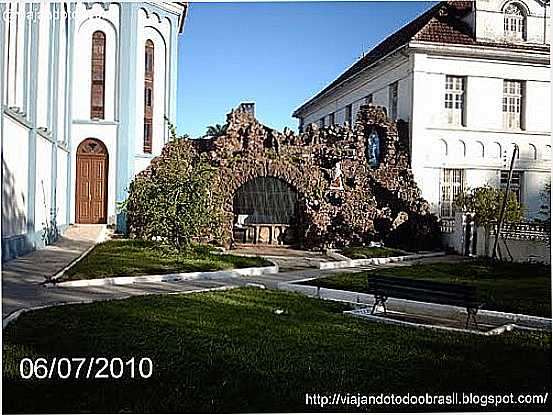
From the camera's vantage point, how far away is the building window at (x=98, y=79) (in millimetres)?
7273

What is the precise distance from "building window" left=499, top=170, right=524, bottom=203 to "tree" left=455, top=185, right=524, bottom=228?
0.15 ft

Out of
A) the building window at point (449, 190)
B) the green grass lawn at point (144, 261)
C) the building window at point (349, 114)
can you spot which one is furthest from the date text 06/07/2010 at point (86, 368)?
the building window at point (349, 114)

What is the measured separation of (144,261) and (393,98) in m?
2.87

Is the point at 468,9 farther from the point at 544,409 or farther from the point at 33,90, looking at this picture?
the point at 33,90

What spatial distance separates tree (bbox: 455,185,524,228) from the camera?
22.5ft

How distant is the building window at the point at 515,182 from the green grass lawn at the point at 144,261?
2.68 metres

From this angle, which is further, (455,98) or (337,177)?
(337,177)

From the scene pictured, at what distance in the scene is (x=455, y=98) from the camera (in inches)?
285

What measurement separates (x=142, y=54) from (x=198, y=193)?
2250 millimetres

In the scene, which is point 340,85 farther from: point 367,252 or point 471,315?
point 471,315

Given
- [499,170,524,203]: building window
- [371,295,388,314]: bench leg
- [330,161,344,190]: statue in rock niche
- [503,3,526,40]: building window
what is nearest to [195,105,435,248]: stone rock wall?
[330,161,344,190]: statue in rock niche

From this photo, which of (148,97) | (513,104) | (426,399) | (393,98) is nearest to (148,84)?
(148,97)

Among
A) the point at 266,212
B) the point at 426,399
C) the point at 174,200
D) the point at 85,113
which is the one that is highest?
the point at 85,113

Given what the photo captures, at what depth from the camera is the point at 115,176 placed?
738 centimetres
